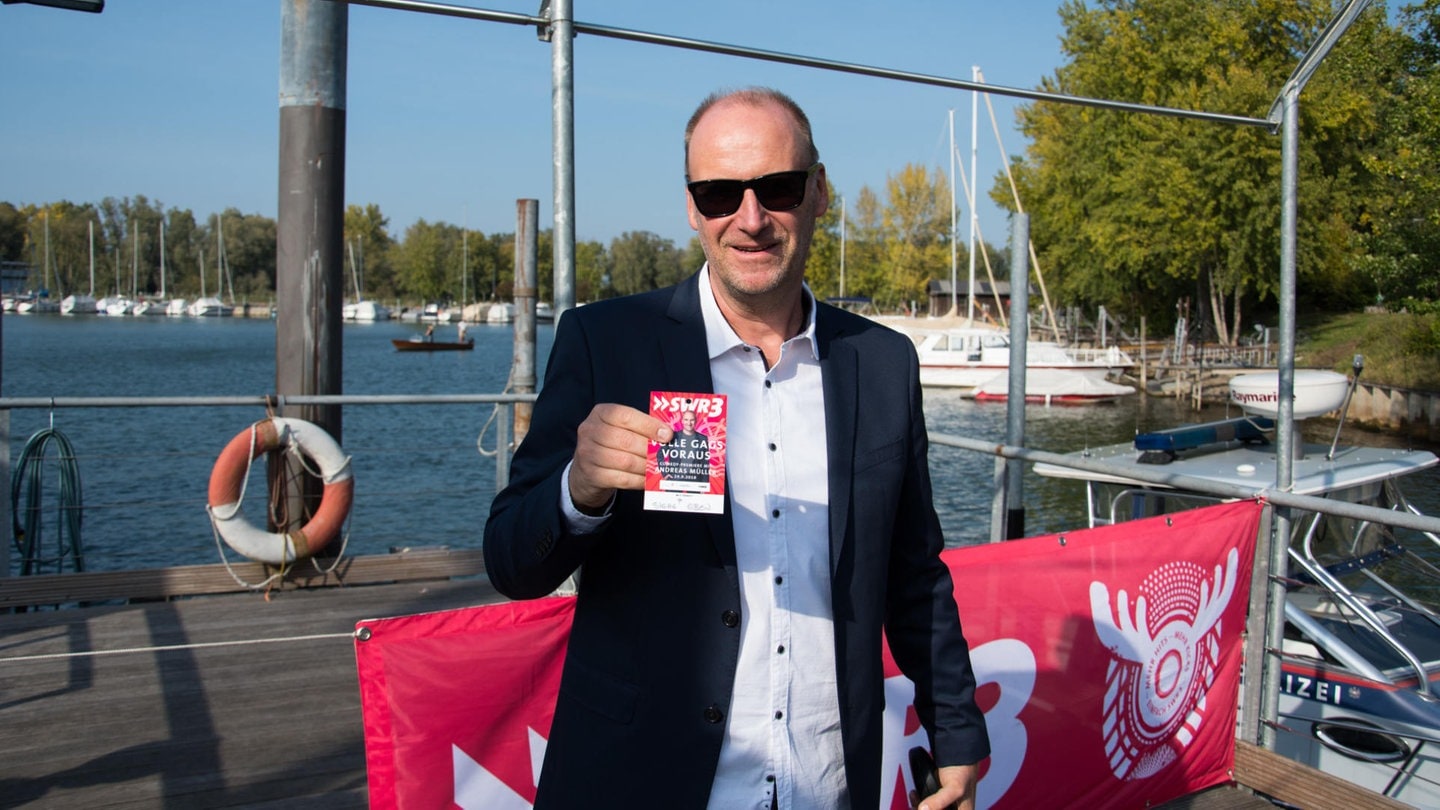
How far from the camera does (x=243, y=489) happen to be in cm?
679

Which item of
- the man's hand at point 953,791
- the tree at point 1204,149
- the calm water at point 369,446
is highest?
the tree at point 1204,149

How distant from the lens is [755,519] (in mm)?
1918

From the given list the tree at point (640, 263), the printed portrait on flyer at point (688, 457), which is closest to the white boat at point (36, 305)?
the tree at point (640, 263)

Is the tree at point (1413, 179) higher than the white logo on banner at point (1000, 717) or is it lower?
higher

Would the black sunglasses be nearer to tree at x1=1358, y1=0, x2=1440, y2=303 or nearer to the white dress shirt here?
the white dress shirt

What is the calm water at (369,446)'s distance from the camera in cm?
1669

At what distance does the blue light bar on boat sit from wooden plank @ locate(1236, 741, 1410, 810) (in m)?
2.66

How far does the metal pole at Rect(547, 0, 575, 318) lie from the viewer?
337 centimetres

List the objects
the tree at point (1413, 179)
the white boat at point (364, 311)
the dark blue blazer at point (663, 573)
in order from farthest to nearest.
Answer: the white boat at point (364, 311), the tree at point (1413, 179), the dark blue blazer at point (663, 573)

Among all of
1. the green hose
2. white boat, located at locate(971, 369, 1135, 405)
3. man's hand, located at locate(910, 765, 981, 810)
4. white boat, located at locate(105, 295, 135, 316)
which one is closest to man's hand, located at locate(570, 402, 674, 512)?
man's hand, located at locate(910, 765, 981, 810)

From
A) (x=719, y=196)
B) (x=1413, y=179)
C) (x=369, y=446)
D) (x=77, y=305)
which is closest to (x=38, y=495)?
(x=719, y=196)

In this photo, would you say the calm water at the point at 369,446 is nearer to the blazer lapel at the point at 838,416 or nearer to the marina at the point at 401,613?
the marina at the point at 401,613

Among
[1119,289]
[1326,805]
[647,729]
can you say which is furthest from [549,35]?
[1119,289]

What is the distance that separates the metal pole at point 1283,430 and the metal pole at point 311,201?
5.17m
